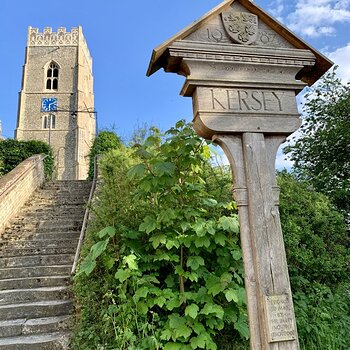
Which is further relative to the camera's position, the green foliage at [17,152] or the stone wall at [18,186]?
the green foliage at [17,152]

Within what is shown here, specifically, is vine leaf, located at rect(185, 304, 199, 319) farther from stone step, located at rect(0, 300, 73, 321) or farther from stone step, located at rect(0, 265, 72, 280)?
stone step, located at rect(0, 265, 72, 280)

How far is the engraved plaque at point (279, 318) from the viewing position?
1.88 metres

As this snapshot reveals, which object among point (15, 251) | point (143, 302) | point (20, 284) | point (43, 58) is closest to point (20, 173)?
point (15, 251)

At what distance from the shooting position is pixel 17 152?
38.5 feet

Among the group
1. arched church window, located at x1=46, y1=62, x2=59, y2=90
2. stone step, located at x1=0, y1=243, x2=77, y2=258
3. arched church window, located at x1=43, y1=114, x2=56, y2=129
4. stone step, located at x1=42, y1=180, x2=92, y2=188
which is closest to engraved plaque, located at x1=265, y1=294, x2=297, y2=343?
stone step, located at x1=0, y1=243, x2=77, y2=258

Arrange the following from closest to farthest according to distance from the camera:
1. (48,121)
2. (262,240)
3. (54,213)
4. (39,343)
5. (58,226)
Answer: (262,240) < (39,343) < (58,226) < (54,213) < (48,121)

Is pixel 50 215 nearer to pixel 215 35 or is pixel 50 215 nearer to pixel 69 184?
pixel 69 184

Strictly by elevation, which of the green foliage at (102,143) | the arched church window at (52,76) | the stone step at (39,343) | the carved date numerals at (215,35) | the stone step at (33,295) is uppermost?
the arched church window at (52,76)

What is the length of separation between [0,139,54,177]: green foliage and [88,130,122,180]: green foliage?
1572 millimetres

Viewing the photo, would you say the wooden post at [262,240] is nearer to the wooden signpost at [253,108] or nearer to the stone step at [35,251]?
the wooden signpost at [253,108]

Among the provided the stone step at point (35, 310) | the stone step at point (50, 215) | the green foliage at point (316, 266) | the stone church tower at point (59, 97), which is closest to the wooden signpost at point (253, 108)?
the green foliage at point (316, 266)

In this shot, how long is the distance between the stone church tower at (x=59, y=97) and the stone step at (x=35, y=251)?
3315 centimetres

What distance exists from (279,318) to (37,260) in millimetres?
4394

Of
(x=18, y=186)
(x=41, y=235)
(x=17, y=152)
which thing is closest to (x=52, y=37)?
(x=17, y=152)
